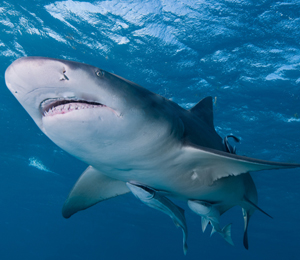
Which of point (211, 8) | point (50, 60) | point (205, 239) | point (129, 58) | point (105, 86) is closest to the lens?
point (50, 60)

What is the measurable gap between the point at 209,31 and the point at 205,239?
175 feet

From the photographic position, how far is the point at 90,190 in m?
4.19

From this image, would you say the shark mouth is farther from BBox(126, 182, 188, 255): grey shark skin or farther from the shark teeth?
BBox(126, 182, 188, 255): grey shark skin

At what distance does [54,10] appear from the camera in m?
8.44

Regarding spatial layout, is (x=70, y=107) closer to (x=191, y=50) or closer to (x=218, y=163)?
(x=218, y=163)

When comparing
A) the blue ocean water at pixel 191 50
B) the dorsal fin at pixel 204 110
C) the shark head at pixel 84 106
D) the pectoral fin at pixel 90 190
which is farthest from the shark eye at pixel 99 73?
the blue ocean water at pixel 191 50

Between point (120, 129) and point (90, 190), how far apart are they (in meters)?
2.50

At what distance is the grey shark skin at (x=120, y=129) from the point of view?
1.77 meters

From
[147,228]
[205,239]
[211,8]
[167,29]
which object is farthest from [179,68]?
[205,239]

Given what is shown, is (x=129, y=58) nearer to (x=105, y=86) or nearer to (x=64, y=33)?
(x=64, y=33)

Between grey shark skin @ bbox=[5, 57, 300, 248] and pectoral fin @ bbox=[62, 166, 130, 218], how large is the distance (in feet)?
3.28

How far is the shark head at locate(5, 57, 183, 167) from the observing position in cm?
171

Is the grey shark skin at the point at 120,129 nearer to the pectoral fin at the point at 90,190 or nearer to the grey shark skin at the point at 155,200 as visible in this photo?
the grey shark skin at the point at 155,200

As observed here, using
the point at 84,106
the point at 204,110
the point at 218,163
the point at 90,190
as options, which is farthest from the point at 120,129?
the point at 204,110
